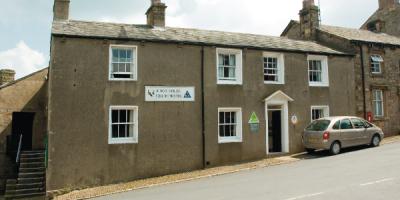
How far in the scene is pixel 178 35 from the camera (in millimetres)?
17984

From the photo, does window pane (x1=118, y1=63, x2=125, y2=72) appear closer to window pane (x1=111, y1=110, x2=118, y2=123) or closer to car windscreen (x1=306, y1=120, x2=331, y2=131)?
window pane (x1=111, y1=110, x2=118, y2=123)

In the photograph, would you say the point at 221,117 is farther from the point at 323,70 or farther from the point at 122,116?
the point at 323,70

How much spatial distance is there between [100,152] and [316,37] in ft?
52.3

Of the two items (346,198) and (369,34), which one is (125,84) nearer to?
(346,198)

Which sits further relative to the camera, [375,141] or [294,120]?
[294,120]

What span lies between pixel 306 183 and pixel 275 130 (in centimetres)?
854

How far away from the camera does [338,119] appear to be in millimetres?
17844

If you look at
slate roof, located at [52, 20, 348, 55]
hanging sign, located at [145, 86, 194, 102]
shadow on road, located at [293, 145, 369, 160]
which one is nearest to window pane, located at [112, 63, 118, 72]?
slate roof, located at [52, 20, 348, 55]

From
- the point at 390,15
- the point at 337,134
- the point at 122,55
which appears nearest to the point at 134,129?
the point at 122,55

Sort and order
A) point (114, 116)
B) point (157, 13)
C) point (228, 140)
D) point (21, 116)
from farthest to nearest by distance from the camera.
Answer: point (21, 116) < point (157, 13) < point (228, 140) < point (114, 116)

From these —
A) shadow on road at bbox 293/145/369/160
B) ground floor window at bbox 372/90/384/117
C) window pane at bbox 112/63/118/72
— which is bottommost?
shadow on road at bbox 293/145/369/160

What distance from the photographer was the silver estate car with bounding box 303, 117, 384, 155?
17297mm

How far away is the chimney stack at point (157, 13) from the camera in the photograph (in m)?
18.9

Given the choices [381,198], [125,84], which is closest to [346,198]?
[381,198]
